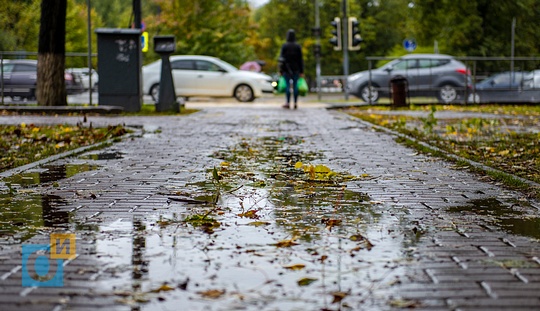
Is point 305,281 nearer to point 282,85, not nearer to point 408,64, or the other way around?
point 282,85

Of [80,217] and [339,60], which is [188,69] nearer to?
[80,217]

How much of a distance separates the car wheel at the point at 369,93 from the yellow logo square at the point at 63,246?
23.9 m

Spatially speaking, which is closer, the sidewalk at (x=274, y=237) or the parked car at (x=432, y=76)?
the sidewalk at (x=274, y=237)

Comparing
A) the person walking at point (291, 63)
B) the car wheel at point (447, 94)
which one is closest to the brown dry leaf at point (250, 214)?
the person walking at point (291, 63)

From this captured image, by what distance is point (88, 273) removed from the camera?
4.75m

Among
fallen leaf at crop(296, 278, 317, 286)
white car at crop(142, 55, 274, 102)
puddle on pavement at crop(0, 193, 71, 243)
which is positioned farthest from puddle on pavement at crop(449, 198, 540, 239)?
white car at crop(142, 55, 274, 102)

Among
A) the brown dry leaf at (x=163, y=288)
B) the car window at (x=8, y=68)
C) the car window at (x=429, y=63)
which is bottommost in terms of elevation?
the brown dry leaf at (x=163, y=288)

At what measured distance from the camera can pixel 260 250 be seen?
530 centimetres

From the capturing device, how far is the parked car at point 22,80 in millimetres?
26820

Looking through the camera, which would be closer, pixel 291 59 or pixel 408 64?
pixel 291 59

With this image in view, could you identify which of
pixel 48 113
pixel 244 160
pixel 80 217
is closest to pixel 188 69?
pixel 48 113

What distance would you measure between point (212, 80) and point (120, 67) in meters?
11.1

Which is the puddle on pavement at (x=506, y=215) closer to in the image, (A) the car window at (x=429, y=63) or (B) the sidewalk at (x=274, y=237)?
(B) the sidewalk at (x=274, y=237)

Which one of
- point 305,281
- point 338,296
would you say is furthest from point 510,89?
point 338,296
